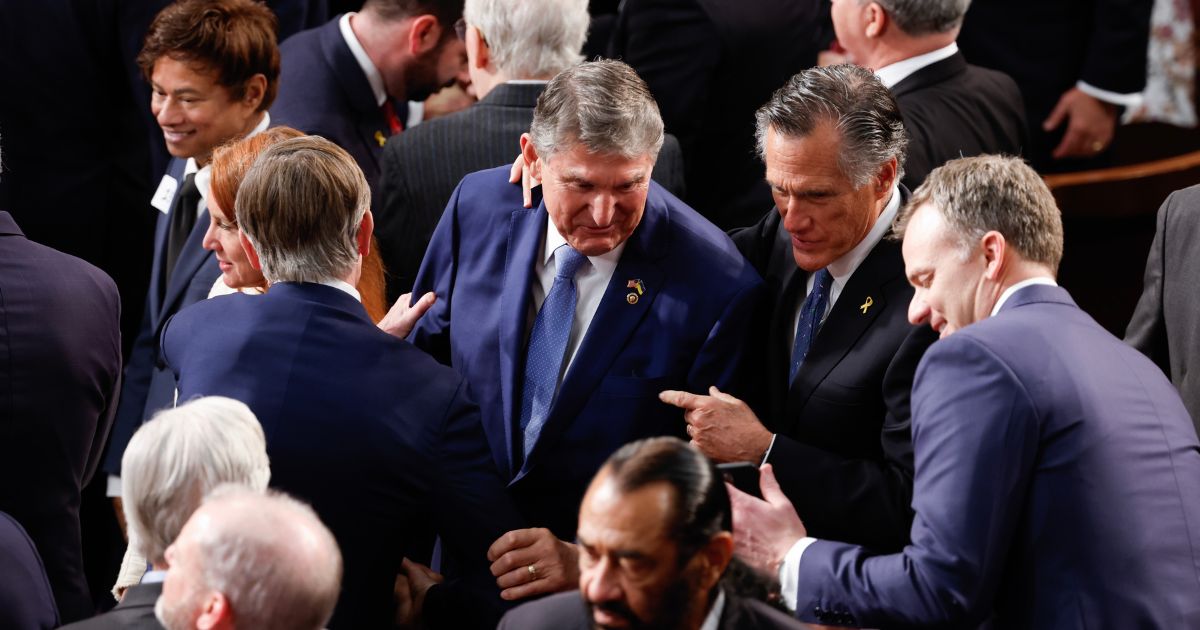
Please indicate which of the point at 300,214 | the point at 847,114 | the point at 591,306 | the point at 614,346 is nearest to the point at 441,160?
the point at 591,306

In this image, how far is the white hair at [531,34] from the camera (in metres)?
3.79

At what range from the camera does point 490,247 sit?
3.40 meters

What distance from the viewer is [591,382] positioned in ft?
A: 10.5

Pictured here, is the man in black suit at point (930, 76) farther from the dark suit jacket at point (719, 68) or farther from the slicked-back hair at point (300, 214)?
the slicked-back hair at point (300, 214)

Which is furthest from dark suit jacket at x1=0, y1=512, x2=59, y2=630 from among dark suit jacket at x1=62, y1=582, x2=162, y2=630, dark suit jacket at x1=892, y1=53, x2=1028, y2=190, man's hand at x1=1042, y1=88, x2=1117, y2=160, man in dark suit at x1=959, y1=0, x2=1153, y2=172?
man's hand at x1=1042, y1=88, x2=1117, y2=160

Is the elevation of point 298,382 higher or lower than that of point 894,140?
lower

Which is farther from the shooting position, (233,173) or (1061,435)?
(233,173)

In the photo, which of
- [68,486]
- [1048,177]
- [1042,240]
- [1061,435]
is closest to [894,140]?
[1042,240]

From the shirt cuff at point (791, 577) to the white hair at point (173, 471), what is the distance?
1008mm

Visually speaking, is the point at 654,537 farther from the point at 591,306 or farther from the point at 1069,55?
the point at 1069,55

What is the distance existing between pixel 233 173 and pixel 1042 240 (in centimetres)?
170

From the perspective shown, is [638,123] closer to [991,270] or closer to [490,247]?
[490,247]

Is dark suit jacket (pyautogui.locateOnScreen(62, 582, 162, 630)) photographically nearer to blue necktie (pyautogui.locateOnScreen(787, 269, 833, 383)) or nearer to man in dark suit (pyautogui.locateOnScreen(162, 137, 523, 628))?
man in dark suit (pyautogui.locateOnScreen(162, 137, 523, 628))

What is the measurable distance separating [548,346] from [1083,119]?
285 cm
